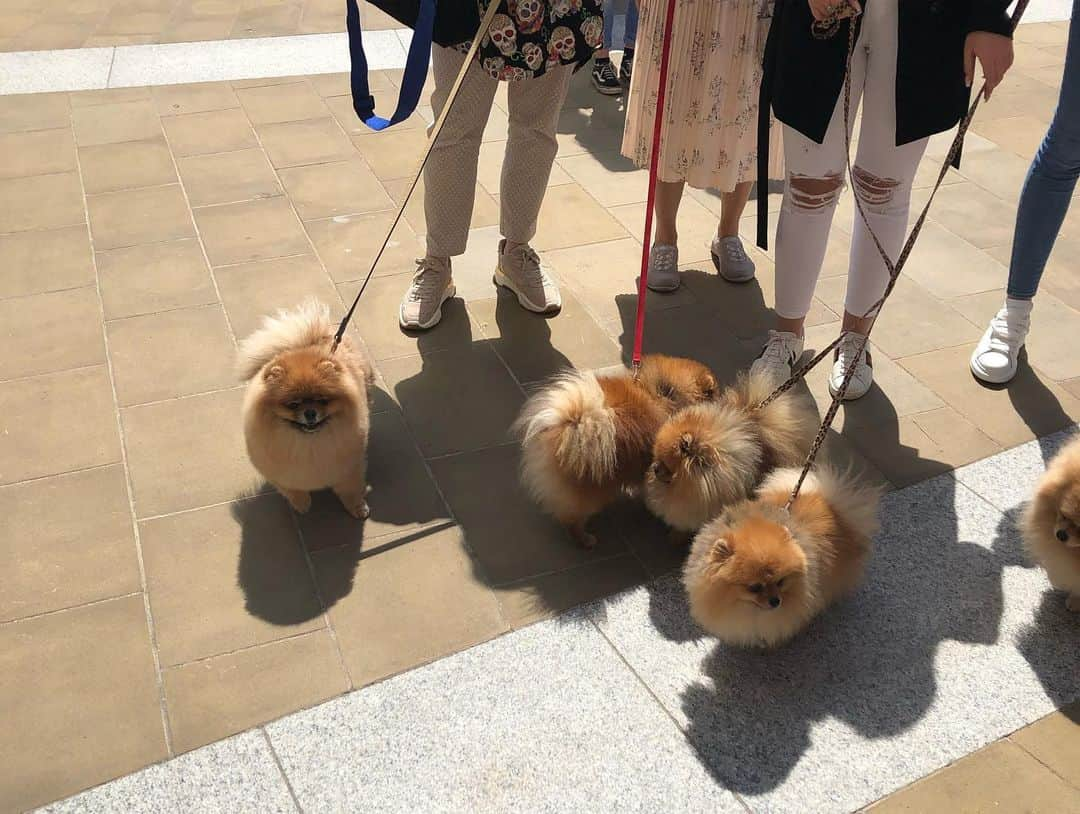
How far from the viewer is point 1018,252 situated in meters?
3.30

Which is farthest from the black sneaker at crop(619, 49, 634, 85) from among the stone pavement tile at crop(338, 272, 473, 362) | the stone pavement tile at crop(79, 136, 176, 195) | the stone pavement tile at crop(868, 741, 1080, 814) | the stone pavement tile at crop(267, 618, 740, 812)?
the stone pavement tile at crop(868, 741, 1080, 814)

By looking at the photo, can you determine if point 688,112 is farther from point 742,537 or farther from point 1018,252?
point 742,537

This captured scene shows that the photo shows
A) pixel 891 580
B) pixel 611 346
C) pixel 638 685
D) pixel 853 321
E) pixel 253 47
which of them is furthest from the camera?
pixel 253 47

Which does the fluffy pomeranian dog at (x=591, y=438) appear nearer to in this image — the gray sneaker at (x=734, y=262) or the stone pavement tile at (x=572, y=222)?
the gray sneaker at (x=734, y=262)

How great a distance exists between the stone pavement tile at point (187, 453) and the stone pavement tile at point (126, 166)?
1.75 m

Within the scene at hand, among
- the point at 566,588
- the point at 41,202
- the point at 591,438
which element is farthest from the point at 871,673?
the point at 41,202

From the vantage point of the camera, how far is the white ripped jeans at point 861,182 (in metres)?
2.56

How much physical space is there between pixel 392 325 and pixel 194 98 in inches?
101

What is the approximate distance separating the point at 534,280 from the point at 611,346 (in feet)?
1.36

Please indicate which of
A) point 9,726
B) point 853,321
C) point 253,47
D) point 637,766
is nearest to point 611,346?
point 853,321

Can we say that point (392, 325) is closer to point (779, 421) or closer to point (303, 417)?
point (303, 417)

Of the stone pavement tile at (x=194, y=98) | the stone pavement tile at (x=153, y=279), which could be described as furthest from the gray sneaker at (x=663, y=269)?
the stone pavement tile at (x=194, y=98)

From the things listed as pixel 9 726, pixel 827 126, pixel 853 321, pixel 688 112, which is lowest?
pixel 9 726

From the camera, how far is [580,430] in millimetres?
2395
